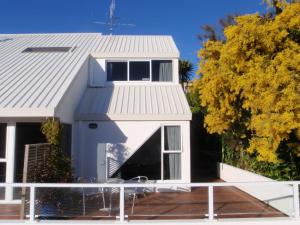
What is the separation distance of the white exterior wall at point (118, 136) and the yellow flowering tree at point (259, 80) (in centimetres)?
151

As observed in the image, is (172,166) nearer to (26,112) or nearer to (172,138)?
(172,138)

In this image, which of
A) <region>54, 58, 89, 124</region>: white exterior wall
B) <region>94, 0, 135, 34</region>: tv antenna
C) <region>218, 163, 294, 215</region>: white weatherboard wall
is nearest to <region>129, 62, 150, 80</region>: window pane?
<region>54, 58, 89, 124</region>: white exterior wall

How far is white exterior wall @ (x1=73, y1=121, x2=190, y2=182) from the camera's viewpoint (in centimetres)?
1508

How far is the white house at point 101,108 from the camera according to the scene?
12656 millimetres

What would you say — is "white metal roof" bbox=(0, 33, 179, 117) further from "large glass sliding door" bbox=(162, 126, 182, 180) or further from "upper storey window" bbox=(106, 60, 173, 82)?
"large glass sliding door" bbox=(162, 126, 182, 180)

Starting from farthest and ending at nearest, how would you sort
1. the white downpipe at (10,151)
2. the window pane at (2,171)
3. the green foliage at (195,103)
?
the green foliage at (195,103), the window pane at (2,171), the white downpipe at (10,151)

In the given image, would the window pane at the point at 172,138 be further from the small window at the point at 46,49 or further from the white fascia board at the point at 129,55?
the small window at the point at 46,49

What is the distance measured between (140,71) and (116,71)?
1.11m

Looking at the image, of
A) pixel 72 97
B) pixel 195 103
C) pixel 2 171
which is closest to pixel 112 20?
pixel 195 103

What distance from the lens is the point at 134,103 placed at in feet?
53.2

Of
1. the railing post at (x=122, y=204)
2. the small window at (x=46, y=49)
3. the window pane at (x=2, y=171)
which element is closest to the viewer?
the railing post at (x=122, y=204)

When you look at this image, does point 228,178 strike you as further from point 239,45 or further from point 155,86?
point 239,45

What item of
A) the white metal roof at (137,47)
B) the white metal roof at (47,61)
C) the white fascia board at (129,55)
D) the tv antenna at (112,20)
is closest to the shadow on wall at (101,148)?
the white metal roof at (47,61)

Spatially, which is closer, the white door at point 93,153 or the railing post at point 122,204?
the railing post at point 122,204
